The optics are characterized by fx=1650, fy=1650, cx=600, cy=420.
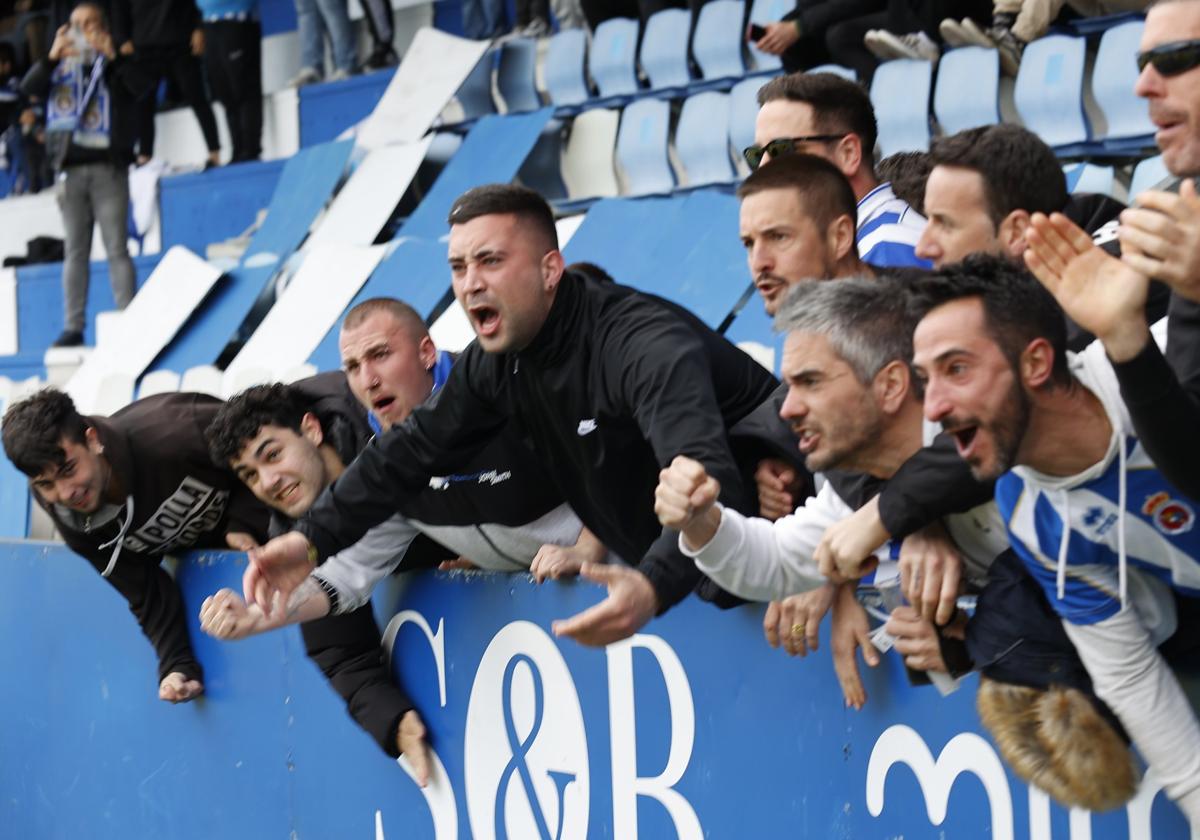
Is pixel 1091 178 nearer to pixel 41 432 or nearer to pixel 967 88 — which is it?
pixel 967 88

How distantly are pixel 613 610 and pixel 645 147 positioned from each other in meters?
6.90

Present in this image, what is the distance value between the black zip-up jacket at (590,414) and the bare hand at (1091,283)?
3.03 ft

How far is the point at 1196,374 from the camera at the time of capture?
246 cm

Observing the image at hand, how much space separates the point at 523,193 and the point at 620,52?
6392mm

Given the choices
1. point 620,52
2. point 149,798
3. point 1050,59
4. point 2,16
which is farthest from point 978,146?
point 2,16

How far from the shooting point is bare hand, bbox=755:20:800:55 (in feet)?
27.0

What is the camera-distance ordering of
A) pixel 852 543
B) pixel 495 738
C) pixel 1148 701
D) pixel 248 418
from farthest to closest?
pixel 248 418 < pixel 495 738 < pixel 852 543 < pixel 1148 701

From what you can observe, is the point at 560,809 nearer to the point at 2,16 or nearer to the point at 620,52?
the point at 620,52

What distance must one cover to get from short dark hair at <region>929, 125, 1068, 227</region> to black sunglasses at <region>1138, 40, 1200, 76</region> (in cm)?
54

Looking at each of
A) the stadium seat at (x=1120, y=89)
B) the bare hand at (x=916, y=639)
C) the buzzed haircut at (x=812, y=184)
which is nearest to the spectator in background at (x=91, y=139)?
the stadium seat at (x=1120, y=89)

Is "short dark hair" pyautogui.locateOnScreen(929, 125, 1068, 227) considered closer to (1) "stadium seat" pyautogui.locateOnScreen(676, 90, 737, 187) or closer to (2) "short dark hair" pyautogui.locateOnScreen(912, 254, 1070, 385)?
(2) "short dark hair" pyautogui.locateOnScreen(912, 254, 1070, 385)

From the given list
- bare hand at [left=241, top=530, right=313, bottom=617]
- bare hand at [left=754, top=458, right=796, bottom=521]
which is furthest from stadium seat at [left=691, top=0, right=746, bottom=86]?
bare hand at [left=754, top=458, right=796, bottom=521]

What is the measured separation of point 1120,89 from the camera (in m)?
7.35

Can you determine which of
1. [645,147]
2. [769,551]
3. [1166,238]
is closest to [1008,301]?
[1166,238]
